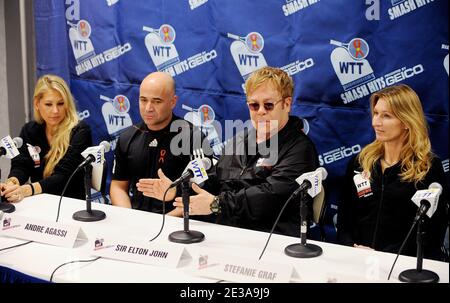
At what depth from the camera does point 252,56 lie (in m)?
4.32

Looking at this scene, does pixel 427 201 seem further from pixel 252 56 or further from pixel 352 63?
pixel 252 56

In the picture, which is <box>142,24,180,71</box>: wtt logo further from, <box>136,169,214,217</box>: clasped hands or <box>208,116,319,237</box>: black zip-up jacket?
<box>136,169,214,217</box>: clasped hands

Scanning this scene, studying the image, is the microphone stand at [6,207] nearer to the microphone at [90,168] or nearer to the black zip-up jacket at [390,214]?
the microphone at [90,168]

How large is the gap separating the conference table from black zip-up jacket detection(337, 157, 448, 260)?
1.36 feet

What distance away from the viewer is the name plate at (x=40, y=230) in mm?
2807

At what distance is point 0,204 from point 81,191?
31.3 inches

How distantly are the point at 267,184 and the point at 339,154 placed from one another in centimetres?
107

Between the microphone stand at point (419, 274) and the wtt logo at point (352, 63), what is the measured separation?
1.74 meters

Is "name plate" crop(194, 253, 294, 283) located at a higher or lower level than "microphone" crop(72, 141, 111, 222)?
lower

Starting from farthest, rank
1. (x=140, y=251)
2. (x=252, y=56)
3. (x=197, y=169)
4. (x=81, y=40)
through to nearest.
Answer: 1. (x=81, y=40)
2. (x=252, y=56)
3. (x=197, y=169)
4. (x=140, y=251)

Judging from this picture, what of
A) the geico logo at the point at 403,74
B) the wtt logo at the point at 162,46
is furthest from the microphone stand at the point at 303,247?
the wtt logo at the point at 162,46

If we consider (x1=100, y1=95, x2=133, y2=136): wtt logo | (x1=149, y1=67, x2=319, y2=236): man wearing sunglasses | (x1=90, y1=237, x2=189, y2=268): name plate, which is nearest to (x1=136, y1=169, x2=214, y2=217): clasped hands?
(x1=149, y1=67, x2=319, y2=236): man wearing sunglasses

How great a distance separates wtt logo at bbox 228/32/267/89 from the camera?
429 centimetres

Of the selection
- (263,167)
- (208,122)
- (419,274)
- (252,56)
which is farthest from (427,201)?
(208,122)
